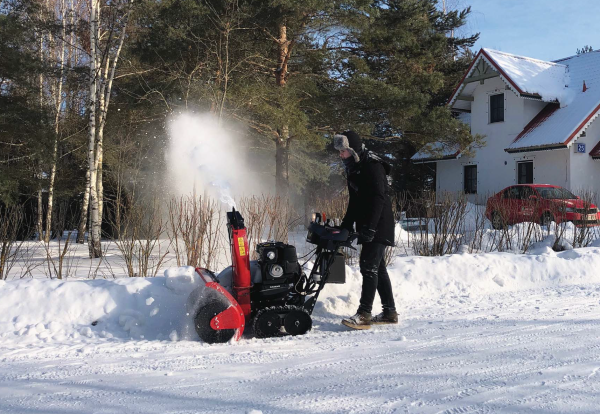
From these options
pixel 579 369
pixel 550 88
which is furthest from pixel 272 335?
pixel 550 88

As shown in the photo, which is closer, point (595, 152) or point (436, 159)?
point (595, 152)

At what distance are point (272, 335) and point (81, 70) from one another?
12.6 metres

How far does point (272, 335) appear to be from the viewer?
456 cm

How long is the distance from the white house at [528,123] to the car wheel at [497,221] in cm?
925

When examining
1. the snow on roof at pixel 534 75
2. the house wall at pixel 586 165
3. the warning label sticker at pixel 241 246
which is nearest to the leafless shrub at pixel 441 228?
the warning label sticker at pixel 241 246

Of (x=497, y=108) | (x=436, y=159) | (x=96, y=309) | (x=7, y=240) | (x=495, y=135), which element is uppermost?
(x=497, y=108)

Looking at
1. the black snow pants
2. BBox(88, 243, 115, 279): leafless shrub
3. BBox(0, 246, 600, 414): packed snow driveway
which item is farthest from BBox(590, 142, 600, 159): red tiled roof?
BBox(88, 243, 115, 279): leafless shrub

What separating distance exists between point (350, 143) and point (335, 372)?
219 centimetres

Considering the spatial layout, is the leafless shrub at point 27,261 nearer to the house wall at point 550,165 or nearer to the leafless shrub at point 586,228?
the leafless shrub at point 586,228

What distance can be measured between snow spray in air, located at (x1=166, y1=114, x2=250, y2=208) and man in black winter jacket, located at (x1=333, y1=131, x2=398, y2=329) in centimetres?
972

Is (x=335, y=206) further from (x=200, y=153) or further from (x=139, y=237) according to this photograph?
(x=200, y=153)

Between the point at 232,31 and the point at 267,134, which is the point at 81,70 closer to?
the point at 232,31

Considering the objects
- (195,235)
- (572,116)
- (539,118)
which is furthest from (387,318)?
(539,118)

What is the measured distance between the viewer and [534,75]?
22.9m
